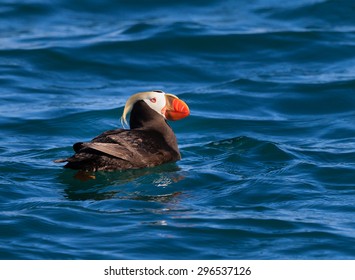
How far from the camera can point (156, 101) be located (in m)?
9.50

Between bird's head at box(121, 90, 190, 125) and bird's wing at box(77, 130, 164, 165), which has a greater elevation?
bird's head at box(121, 90, 190, 125)

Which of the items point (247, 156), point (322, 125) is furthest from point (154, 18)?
point (247, 156)

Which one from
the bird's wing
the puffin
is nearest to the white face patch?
the puffin

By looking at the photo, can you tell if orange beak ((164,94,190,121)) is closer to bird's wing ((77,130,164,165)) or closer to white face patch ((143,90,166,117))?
white face patch ((143,90,166,117))

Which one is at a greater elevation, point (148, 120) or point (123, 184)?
point (148, 120)

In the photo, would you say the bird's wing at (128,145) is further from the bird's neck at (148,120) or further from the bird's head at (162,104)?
the bird's head at (162,104)

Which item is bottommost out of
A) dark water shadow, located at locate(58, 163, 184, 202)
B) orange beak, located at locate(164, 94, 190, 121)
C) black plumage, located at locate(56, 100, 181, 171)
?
dark water shadow, located at locate(58, 163, 184, 202)

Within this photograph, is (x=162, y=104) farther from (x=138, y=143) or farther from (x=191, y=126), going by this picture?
(x=191, y=126)

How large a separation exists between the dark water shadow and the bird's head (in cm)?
74

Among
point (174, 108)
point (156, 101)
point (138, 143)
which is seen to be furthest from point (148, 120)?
point (138, 143)

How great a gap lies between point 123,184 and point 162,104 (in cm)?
132

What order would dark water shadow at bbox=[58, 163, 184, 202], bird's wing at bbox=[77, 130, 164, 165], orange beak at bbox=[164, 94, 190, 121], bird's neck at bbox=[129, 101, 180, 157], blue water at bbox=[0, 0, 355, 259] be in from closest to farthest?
blue water at bbox=[0, 0, 355, 259], dark water shadow at bbox=[58, 163, 184, 202], bird's wing at bbox=[77, 130, 164, 165], bird's neck at bbox=[129, 101, 180, 157], orange beak at bbox=[164, 94, 190, 121]

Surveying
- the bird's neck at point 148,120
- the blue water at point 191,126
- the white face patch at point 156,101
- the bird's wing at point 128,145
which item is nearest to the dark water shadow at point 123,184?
the blue water at point 191,126

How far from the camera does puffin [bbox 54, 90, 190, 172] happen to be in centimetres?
855
